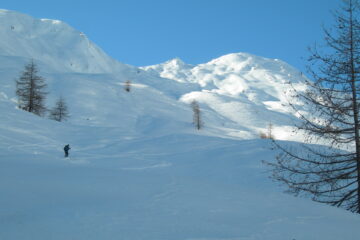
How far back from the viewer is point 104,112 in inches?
2120

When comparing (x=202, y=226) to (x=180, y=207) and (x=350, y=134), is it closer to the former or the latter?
(x=180, y=207)

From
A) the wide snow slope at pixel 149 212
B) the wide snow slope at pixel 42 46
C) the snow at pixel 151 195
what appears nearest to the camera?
the wide snow slope at pixel 149 212

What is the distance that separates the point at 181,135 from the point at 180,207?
20.2 metres

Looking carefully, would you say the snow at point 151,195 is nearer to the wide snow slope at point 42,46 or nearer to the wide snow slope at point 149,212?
the wide snow slope at point 149,212

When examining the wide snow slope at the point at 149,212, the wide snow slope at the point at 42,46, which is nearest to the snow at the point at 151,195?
the wide snow slope at the point at 149,212

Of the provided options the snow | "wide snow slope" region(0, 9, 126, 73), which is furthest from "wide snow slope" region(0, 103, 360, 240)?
"wide snow slope" region(0, 9, 126, 73)

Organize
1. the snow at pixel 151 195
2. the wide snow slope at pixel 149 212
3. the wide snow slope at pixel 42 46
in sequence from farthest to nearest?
the wide snow slope at pixel 42 46 → the snow at pixel 151 195 → the wide snow slope at pixel 149 212

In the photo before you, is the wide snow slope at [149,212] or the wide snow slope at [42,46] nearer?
the wide snow slope at [149,212]

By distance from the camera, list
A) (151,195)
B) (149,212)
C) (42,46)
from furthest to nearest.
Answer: (42,46)
(151,195)
(149,212)

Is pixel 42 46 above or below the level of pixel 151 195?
above

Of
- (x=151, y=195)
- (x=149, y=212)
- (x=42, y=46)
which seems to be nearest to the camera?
(x=149, y=212)

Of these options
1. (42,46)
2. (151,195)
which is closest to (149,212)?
(151,195)

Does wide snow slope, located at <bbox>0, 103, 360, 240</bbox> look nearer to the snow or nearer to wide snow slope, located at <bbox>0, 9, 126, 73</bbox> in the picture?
the snow

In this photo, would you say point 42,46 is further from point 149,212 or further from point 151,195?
point 149,212
